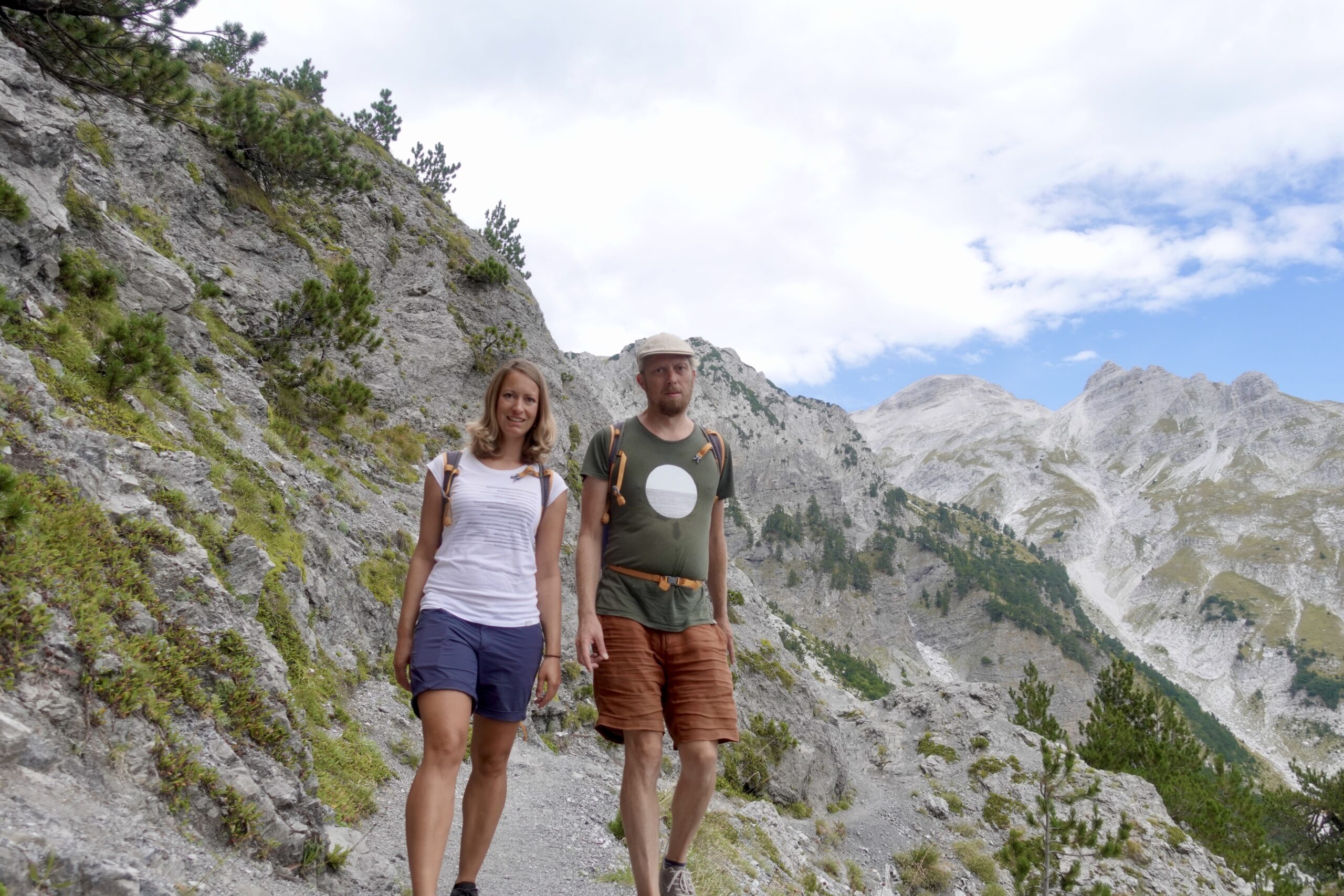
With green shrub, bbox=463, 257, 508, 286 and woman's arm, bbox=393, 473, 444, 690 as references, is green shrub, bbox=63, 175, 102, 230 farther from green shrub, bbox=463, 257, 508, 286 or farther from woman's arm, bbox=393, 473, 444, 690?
green shrub, bbox=463, 257, 508, 286

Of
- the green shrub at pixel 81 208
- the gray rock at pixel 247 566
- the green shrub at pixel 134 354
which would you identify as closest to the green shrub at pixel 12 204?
the green shrub at pixel 134 354

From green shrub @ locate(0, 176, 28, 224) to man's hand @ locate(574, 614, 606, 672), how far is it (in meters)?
9.11

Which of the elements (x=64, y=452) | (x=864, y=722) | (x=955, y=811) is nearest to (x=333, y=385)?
(x=64, y=452)

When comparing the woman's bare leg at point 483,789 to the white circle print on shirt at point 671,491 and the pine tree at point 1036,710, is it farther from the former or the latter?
the pine tree at point 1036,710

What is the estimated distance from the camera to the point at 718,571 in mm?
5473

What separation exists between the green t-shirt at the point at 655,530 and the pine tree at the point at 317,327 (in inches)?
593

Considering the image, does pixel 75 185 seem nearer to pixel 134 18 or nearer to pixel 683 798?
pixel 134 18

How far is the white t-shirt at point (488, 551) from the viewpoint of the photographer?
4250 millimetres

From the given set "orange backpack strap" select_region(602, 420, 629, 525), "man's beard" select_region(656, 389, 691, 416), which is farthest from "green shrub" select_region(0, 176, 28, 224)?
"man's beard" select_region(656, 389, 691, 416)

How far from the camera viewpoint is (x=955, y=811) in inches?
1067

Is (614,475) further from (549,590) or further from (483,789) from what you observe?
(483,789)

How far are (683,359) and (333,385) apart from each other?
16215 millimetres

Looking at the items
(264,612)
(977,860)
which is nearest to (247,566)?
(264,612)

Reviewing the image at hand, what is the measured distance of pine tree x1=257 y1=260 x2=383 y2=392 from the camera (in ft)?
57.9
